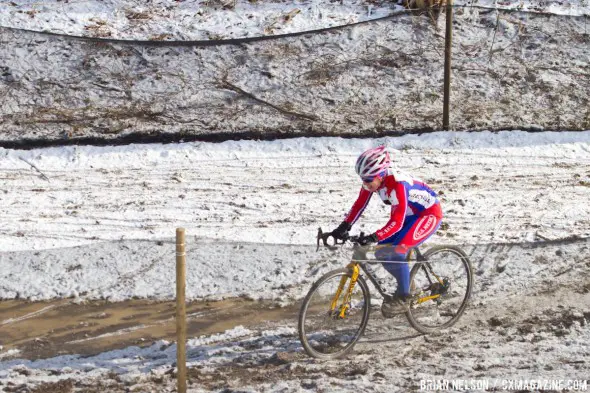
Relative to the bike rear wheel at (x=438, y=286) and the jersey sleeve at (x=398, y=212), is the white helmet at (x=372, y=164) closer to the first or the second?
the jersey sleeve at (x=398, y=212)

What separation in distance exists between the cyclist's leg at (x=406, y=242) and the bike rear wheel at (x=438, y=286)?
0.18 metres

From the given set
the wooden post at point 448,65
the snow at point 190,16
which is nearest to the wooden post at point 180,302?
the wooden post at point 448,65

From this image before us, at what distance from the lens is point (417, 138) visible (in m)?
13.2

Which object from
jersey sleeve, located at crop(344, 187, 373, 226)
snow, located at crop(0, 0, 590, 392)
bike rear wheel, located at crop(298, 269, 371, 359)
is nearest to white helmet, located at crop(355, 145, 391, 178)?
jersey sleeve, located at crop(344, 187, 373, 226)

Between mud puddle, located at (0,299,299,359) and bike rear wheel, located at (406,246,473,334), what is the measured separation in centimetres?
131

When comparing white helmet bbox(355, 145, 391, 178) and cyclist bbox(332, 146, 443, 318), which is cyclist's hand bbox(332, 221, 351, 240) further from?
white helmet bbox(355, 145, 391, 178)

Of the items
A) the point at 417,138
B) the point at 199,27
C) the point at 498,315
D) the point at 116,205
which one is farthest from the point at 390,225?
the point at 199,27

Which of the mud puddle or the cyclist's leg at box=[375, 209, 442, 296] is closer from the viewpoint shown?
the cyclist's leg at box=[375, 209, 442, 296]

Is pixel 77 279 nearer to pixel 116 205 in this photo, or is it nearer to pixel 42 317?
pixel 42 317

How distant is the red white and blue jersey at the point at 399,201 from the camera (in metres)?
7.02

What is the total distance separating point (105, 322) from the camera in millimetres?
7973

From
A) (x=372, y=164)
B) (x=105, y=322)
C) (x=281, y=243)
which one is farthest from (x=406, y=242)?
(x=105, y=322)

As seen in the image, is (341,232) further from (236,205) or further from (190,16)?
(190,16)

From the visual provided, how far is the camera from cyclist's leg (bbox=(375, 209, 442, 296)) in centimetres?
732
